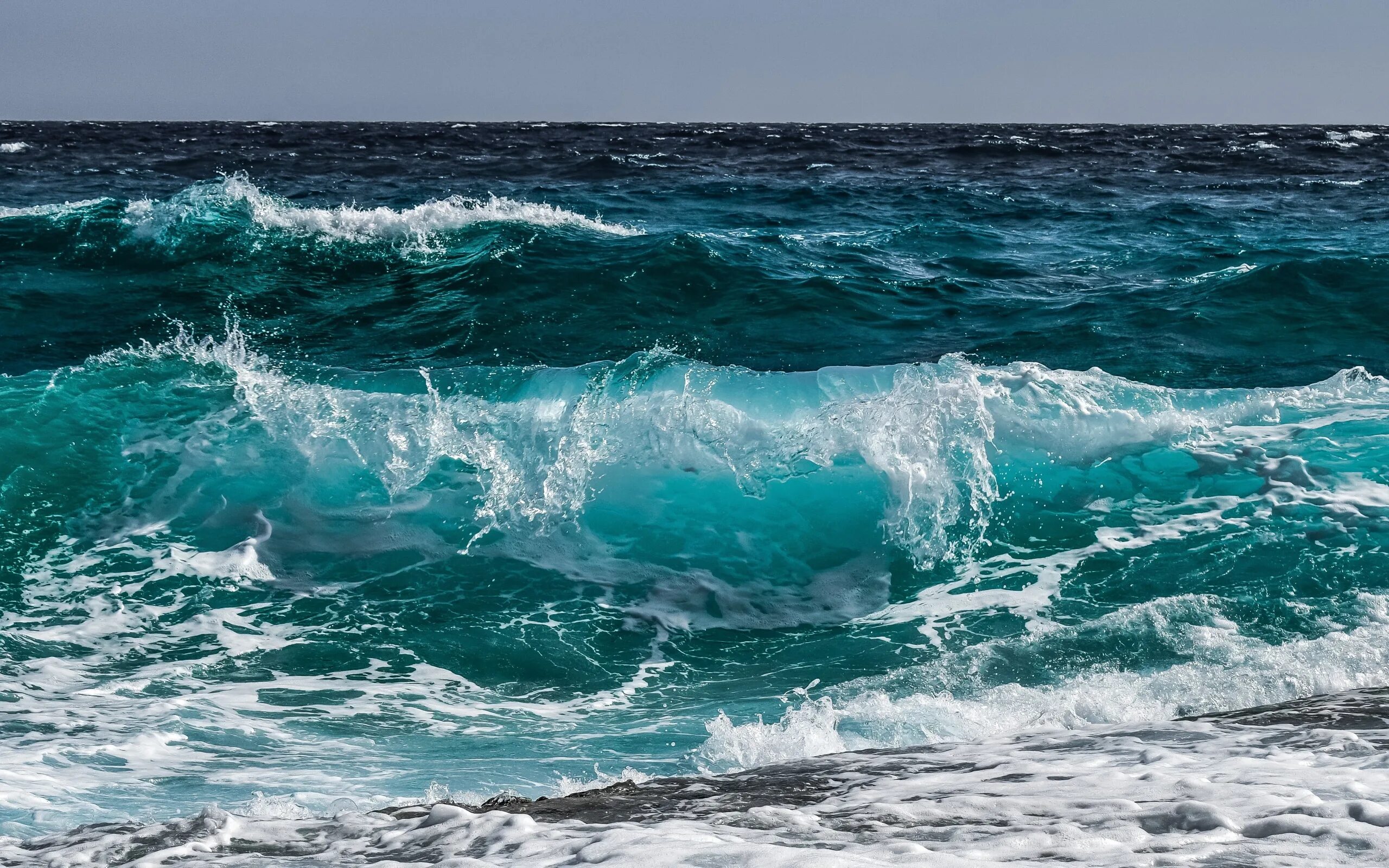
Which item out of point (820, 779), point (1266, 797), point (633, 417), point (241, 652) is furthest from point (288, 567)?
Answer: point (1266, 797)

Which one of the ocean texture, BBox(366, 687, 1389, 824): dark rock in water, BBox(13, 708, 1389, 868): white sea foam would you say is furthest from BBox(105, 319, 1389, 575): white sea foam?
BBox(13, 708, 1389, 868): white sea foam

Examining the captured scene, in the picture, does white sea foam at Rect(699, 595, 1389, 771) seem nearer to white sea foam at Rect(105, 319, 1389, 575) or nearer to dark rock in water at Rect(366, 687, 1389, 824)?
dark rock in water at Rect(366, 687, 1389, 824)

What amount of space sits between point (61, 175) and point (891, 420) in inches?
964

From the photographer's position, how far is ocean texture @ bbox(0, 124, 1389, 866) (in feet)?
10.1

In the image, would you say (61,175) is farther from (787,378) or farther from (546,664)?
(546,664)

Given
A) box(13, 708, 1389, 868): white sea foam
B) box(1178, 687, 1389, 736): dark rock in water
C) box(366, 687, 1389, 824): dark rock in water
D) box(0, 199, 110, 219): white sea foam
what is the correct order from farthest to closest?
box(0, 199, 110, 219): white sea foam → box(1178, 687, 1389, 736): dark rock in water → box(366, 687, 1389, 824): dark rock in water → box(13, 708, 1389, 868): white sea foam

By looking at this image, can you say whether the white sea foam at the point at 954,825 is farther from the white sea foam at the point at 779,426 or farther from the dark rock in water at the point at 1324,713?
the white sea foam at the point at 779,426

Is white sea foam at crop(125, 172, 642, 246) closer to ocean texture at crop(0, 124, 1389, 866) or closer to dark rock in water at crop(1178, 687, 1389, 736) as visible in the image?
ocean texture at crop(0, 124, 1389, 866)

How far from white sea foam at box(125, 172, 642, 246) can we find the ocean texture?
15 cm

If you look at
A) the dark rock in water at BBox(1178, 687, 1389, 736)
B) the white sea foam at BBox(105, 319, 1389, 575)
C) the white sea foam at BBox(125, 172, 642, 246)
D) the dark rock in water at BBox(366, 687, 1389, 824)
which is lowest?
the dark rock in water at BBox(366, 687, 1389, 824)

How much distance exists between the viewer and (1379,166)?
2989cm

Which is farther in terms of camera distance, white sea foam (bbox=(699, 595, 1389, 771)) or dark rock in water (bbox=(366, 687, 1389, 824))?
white sea foam (bbox=(699, 595, 1389, 771))

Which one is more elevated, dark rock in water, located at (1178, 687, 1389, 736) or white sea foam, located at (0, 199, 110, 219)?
white sea foam, located at (0, 199, 110, 219)

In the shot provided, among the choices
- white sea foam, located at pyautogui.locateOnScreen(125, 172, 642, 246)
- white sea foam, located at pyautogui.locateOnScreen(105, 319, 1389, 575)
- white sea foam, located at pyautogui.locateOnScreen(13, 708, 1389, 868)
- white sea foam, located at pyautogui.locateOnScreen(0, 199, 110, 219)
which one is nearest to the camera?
white sea foam, located at pyautogui.locateOnScreen(13, 708, 1389, 868)
